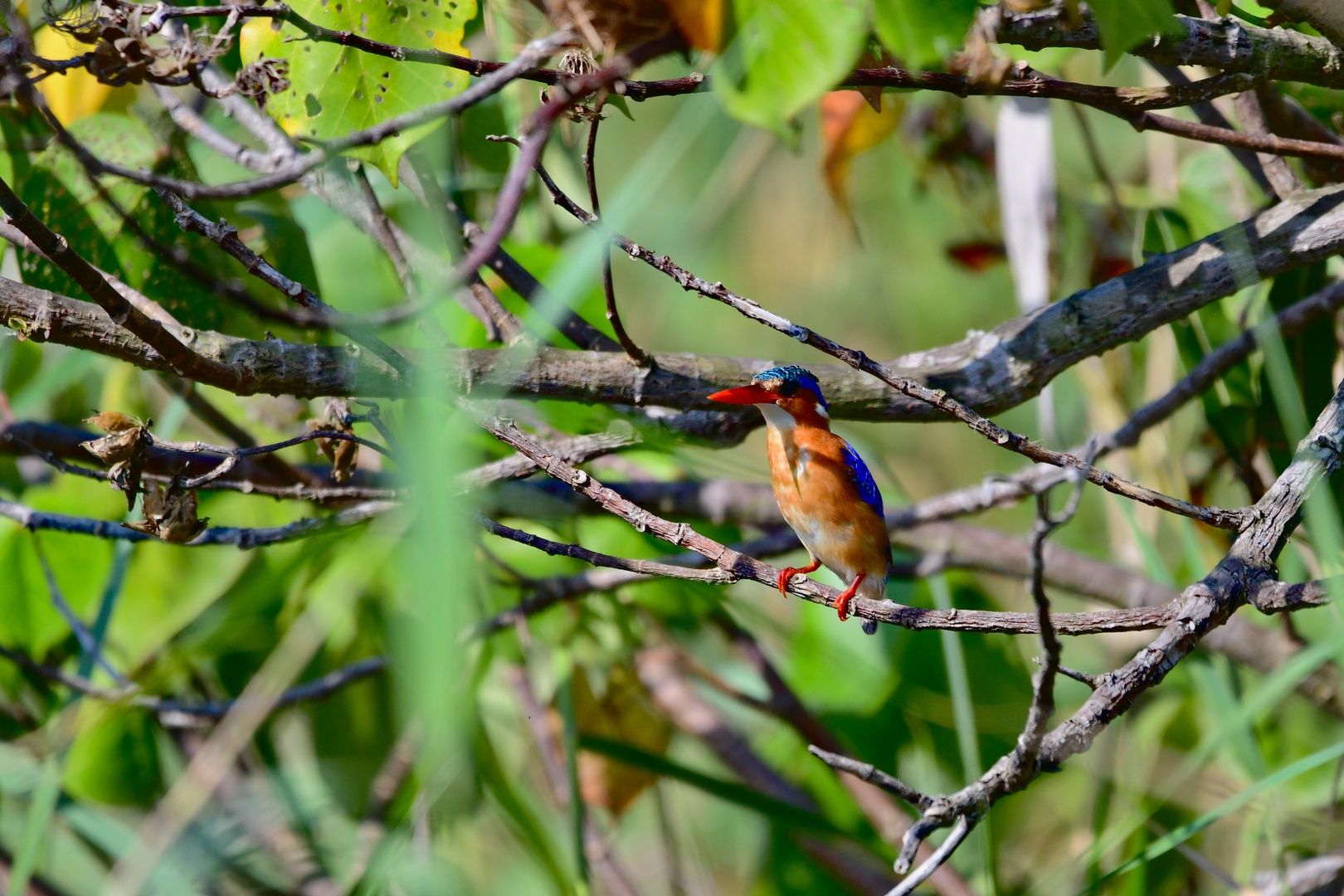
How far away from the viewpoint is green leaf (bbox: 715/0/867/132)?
0.77m

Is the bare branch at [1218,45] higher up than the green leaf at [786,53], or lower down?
higher up

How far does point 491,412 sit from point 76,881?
2.79 meters

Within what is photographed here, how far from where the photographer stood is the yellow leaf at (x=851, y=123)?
96.7 inches

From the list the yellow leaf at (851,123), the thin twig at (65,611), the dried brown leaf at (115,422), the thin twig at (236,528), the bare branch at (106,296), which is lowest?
the thin twig at (65,611)

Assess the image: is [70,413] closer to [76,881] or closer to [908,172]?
[76,881]

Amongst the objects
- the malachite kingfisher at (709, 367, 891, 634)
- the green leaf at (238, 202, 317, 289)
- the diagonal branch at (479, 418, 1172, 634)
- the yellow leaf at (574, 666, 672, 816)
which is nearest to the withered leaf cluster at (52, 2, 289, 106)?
the diagonal branch at (479, 418, 1172, 634)

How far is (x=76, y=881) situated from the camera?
10.6 ft

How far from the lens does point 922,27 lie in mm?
859

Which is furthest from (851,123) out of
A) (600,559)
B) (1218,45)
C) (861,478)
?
(600,559)

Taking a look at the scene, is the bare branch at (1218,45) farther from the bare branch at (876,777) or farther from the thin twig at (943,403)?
the bare branch at (876,777)

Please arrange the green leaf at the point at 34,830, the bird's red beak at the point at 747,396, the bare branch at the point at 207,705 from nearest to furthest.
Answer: the bird's red beak at the point at 747,396 → the green leaf at the point at 34,830 → the bare branch at the point at 207,705

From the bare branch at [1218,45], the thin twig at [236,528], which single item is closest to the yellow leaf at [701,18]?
the bare branch at [1218,45]

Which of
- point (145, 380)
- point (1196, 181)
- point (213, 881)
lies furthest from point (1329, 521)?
point (145, 380)

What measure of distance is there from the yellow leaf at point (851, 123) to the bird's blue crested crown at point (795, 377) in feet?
3.21
